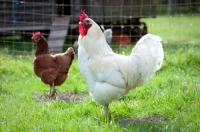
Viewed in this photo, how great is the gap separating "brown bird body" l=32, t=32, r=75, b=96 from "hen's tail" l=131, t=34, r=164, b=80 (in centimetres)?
187

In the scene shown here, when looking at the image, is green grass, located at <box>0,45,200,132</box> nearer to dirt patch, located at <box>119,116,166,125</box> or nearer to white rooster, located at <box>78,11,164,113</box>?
dirt patch, located at <box>119,116,166,125</box>

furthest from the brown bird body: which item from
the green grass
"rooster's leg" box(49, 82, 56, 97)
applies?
the green grass

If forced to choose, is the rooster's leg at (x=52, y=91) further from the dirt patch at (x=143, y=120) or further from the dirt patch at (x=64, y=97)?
the dirt patch at (x=143, y=120)

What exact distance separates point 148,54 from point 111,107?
1241 mm

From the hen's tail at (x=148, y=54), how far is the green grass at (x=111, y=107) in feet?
2.54

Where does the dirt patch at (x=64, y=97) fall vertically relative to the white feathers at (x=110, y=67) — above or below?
below

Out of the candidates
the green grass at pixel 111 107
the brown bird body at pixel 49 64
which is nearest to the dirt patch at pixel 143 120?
the green grass at pixel 111 107

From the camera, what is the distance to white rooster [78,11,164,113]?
562cm

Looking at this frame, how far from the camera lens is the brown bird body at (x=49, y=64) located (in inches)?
279

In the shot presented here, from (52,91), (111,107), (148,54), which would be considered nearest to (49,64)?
(52,91)

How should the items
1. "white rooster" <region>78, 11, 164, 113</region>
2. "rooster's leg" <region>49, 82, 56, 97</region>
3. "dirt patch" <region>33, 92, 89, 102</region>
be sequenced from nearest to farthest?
"white rooster" <region>78, 11, 164, 113</region>, "dirt patch" <region>33, 92, 89, 102</region>, "rooster's leg" <region>49, 82, 56, 97</region>

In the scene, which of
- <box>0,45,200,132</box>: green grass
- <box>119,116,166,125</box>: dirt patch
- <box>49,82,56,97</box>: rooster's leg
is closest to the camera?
<box>0,45,200,132</box>: green grass

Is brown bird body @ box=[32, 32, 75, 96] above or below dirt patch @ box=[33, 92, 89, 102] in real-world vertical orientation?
above

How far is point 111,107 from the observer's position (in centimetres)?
637
